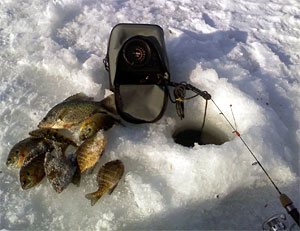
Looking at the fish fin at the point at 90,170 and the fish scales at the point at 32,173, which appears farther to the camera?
the fish fin at the point at 90,170

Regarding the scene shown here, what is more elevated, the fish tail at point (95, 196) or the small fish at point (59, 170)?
the small fish at point (59, 170)

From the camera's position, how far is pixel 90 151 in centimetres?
246

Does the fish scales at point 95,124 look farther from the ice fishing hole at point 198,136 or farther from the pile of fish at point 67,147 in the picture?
the ice fishing hole at point 198,136

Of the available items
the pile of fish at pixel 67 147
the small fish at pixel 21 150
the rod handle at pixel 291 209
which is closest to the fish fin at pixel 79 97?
the pile of fish at pixel 67 147

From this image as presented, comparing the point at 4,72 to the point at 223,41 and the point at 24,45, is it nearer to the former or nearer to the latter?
the point at 24,45

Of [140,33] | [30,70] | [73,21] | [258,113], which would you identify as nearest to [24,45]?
[30,70]

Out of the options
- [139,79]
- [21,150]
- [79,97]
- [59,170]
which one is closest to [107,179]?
[59,170]

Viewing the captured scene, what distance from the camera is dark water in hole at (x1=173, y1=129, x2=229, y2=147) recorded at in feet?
9.96

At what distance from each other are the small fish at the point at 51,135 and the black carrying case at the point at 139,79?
0.58 m

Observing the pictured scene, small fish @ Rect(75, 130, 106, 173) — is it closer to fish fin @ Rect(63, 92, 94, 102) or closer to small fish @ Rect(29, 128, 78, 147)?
small fish @ Rect(29, 128, 78, 147)

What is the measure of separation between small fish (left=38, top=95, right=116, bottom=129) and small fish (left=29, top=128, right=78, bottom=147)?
0.17 feet

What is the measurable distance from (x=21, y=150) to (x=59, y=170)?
46 cm

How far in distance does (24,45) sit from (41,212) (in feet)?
7.96

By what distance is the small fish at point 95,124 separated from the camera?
2645 millimetres
